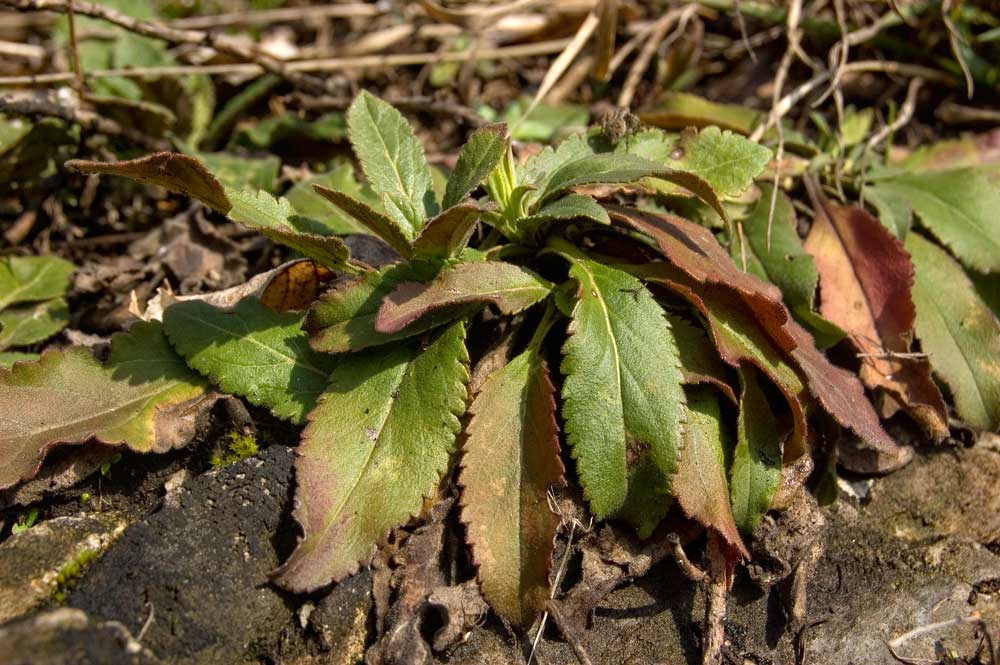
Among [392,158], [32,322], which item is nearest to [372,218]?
[392,158]

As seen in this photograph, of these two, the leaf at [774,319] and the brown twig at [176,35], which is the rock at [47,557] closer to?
the leaf at [774,319]

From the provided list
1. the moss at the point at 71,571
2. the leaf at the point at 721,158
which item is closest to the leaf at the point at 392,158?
the leaf at the point at 721,158

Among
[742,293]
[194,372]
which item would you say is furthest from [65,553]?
→ [742,293]

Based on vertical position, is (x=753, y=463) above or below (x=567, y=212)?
below

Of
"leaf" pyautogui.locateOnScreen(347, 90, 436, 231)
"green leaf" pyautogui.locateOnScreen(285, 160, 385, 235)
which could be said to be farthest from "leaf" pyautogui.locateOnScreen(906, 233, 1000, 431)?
"green leaf" pyautogui.locateOnScreen(285, 160, 385, 235)

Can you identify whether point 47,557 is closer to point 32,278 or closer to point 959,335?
point 32,278

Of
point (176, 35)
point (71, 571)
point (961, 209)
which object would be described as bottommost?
point (71, 571)
